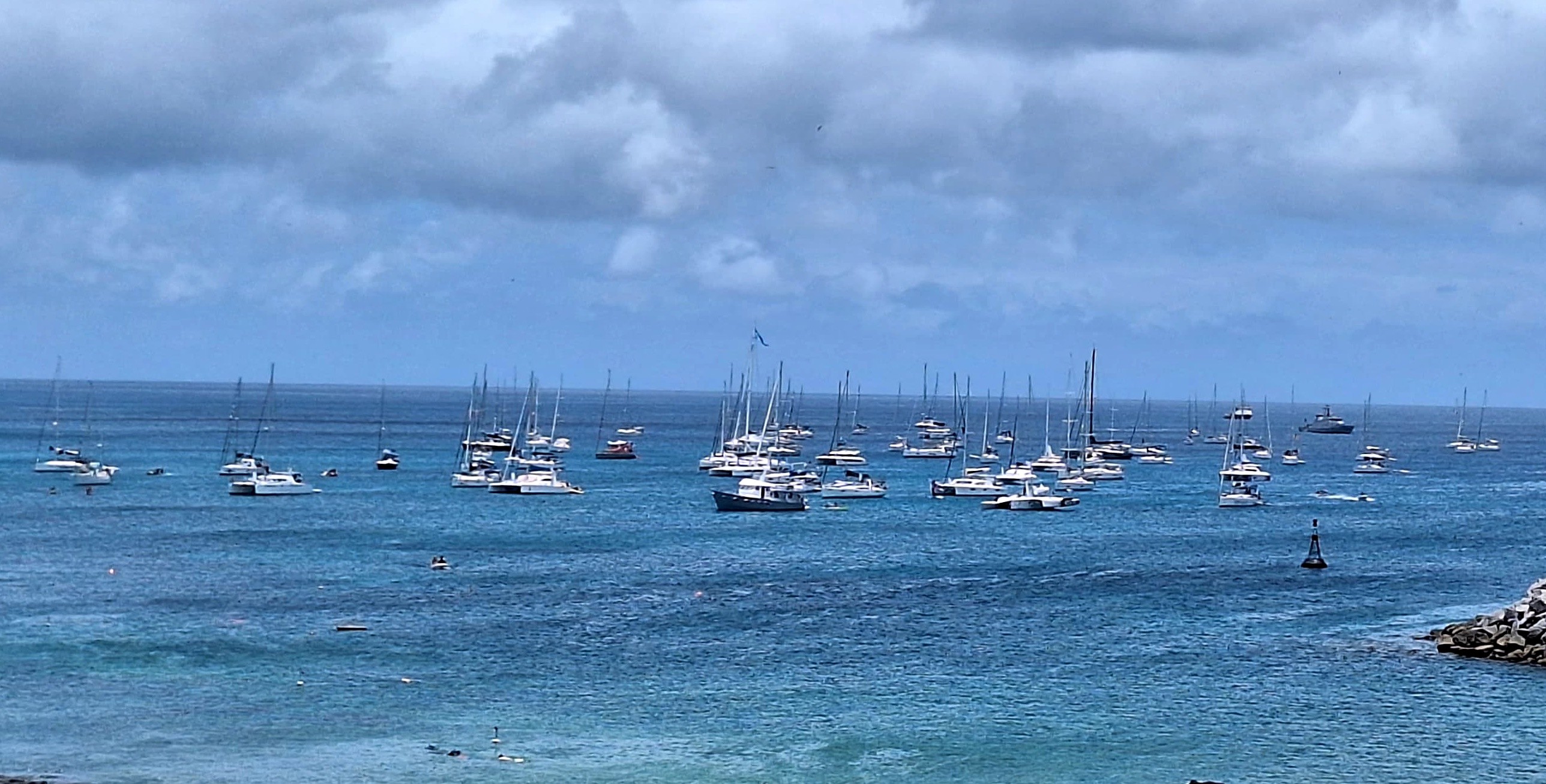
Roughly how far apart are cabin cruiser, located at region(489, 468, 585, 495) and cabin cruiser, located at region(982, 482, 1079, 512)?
34.4 m

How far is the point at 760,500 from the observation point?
453 ft

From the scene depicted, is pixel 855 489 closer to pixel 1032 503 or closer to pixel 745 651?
pixel 1032 503

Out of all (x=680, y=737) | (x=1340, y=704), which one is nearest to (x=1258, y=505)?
(x=1340, y=704)

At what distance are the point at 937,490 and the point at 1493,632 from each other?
86905 millimetres

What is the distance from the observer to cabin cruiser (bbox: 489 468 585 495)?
151 metres

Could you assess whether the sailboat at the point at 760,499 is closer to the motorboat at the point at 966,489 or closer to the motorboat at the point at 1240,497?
the motorboat at the point at 966,489

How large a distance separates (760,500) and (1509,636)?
72876mm

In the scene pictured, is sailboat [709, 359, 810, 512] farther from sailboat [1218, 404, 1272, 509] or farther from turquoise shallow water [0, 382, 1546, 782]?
sailboat [1218, 404, 1272, 509]

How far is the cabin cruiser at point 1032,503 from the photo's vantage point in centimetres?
14350

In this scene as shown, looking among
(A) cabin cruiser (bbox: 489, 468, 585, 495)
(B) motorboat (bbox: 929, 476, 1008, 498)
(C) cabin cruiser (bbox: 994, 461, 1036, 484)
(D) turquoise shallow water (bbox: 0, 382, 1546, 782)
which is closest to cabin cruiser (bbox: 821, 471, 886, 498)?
(B) motorboat (bbox: 929, 476, 1008, 498)

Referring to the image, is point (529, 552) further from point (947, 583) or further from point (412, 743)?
point (412, 743)

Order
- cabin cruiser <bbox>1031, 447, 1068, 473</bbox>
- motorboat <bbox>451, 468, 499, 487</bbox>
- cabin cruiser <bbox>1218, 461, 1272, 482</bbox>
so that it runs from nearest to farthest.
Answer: motorboat <bbox>451, 468, 499, 487</bbox> < cabin cruiser <bbox>1218, 461, 1272, 482</bbox> < cabin cruiser <bbox>1031, 447, 1068, 473</bbox>

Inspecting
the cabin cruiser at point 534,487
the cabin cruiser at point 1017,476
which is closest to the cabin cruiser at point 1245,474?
the cabin cruiser at point 1017,476

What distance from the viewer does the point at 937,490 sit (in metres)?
158
